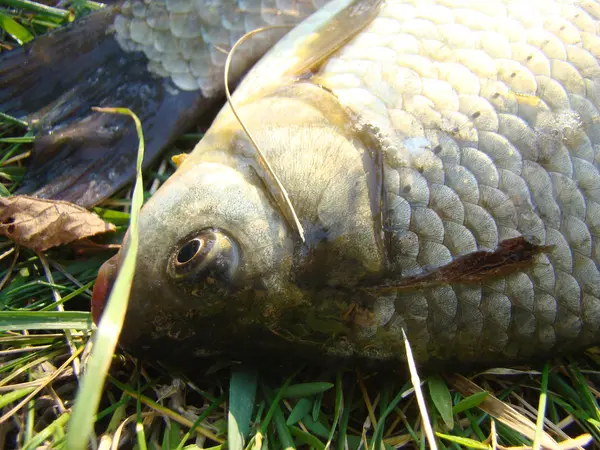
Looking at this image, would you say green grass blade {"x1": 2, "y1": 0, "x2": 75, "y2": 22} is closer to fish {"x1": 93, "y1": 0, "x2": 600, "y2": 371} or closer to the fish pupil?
fish {"x1": 93, "y1": 0, "x2": 600, "y2": 371}

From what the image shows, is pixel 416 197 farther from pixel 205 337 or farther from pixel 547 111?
pixel 205 337

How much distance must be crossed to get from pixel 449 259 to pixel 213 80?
4.60 feet

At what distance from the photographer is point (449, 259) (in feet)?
5.31

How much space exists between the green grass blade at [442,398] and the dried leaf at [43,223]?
1.32 meters

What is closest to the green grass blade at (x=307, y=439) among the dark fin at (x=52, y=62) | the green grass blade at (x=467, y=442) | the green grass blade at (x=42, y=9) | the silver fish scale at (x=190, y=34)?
the green grass blade at (x=467, y=442)

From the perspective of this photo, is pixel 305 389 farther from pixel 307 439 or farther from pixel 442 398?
pixel 442 398

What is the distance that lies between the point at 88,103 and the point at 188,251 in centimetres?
128

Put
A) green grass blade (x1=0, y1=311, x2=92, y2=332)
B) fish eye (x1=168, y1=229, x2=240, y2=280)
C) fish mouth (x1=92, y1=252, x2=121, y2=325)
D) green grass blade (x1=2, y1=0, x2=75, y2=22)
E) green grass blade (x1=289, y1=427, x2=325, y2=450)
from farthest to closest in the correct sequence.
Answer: green grass blade (x1=2, y1=0, x2=75, y2=22) → green grass blade (x1=0, y1=311, x2=92, y2=332) → green grass blade (x1=289, y1=427, x2=325, y2=450) → fish mouth (x1=92, y1=252, x2=121, y2=325) → fish eye (x1=168, y1=229, x2=240, y2=280)

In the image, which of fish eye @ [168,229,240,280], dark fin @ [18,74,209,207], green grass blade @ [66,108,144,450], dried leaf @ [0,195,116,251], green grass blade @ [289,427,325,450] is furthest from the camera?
dark fin @ [18,74,209,207]

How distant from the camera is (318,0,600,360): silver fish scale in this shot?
1632mm

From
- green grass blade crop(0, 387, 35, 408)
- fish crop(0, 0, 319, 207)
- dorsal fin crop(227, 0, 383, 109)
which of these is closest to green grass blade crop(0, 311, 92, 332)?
green grass blade crop(0, 387, 35, 408)

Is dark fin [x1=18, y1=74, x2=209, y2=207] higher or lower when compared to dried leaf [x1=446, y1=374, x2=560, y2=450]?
higher

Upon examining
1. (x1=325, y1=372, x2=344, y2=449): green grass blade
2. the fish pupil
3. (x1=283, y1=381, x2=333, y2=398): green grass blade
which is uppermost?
the fish pupil

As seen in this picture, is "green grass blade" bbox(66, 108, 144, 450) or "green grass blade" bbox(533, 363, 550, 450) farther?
"green grass blade" bbox(533, 363, 550, 450)
